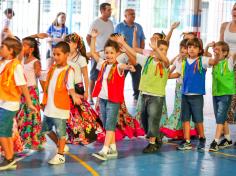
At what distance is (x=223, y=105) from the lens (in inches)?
289

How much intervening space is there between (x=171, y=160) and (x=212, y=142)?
0.90 m

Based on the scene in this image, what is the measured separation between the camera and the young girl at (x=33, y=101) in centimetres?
667

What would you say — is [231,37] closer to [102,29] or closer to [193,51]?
[193,51]

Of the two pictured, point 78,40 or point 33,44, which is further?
point 78,40

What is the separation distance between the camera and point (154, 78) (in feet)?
22.8

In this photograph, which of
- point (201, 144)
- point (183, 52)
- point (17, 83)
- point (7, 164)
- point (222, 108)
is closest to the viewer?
point (17, 83)

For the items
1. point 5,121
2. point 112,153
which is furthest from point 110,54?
point 5,121

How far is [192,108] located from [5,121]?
2.53m

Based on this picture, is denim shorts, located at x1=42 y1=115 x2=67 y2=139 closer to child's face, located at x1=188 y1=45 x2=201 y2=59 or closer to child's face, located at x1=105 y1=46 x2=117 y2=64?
child's face, located at x1=105 y1=46 x2=117 y2=64

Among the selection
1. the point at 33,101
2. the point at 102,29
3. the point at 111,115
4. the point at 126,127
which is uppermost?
the point at 102,29

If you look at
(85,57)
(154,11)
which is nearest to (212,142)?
(85,57)

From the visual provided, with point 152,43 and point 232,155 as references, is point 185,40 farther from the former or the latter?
point 232,155

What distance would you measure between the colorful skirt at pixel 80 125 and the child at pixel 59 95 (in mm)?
877

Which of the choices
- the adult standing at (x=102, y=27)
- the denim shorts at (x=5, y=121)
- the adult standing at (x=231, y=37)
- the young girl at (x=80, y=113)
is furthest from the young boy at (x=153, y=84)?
the adult standing at (x=102, y=27)
